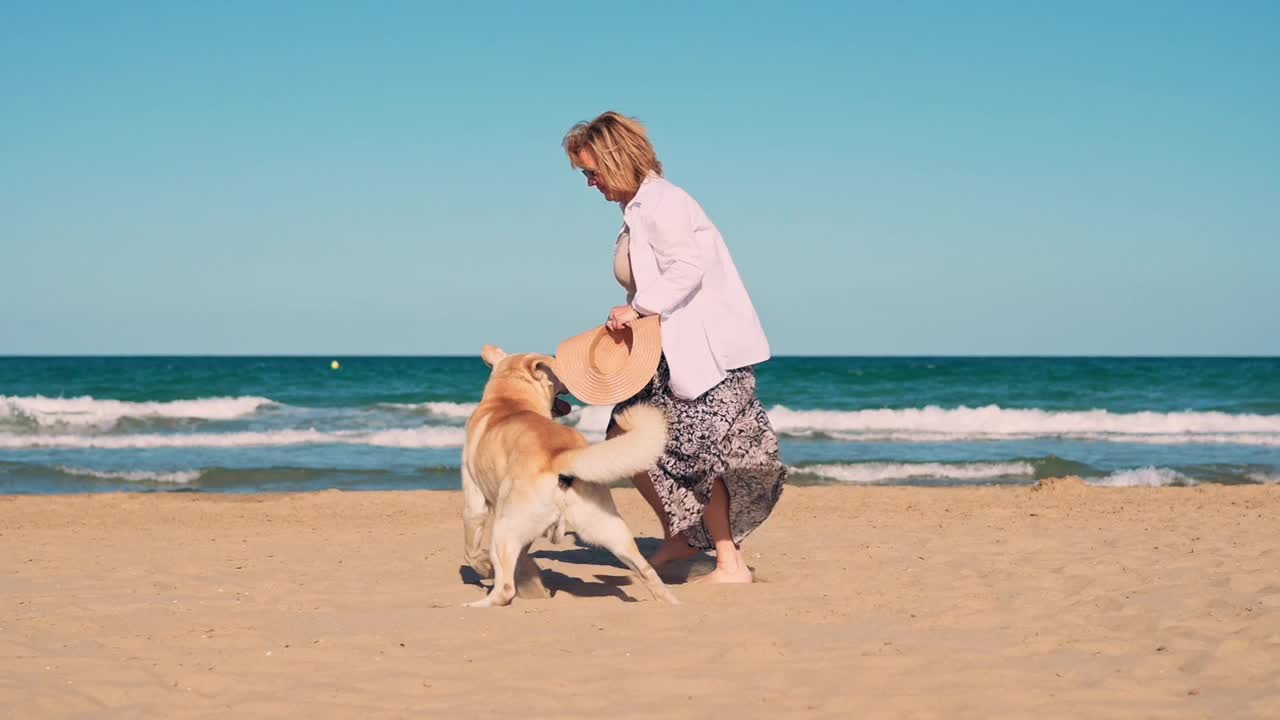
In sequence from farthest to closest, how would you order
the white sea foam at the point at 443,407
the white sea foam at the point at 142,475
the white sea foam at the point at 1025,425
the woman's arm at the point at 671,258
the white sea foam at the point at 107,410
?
the white sea foam at the point at 443,407
the white sea foam at the point at 107,410
the white sea foam at the point at 1025,425
the white sea foam at the point at 142,475
the woman's arm at the point at 671,258

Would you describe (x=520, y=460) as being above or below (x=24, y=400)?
above

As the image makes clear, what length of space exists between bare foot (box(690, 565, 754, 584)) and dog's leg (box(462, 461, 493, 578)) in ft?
3.53

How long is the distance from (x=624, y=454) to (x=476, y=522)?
3.92 ft

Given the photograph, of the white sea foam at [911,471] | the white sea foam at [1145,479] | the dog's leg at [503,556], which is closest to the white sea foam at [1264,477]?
the white sea foam at [1145,479]

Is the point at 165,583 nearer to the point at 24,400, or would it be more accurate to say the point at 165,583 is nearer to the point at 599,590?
the point at 599,590

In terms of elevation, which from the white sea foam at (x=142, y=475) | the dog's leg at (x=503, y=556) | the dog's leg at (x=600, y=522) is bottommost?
the white sea foam at (x=142, y=475)

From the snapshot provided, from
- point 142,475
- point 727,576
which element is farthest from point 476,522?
point 142,475

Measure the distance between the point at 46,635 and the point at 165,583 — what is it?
1.37 metres

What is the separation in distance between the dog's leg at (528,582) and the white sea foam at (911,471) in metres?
8.27

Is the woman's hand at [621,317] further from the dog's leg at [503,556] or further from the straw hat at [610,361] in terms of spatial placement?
the dog's leg at [503,556]

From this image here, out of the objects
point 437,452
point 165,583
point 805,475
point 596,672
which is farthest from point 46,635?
point 437,452

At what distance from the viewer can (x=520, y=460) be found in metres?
4.57

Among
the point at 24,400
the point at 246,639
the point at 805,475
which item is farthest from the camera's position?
the point at 24,400

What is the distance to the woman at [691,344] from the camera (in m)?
4.90
